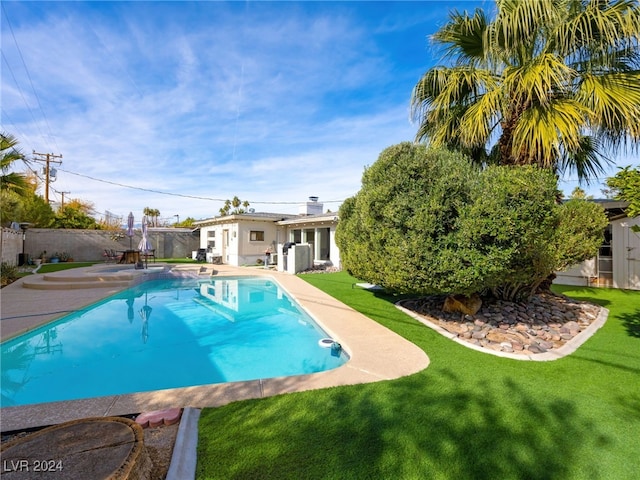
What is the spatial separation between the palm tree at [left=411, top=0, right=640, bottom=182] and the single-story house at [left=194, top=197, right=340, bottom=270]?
1239cm

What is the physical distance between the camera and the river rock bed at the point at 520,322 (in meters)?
6.01

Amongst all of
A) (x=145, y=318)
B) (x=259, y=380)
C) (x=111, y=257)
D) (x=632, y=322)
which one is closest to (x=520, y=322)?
(x=632, y=322)

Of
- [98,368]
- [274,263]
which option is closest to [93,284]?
[98,368]

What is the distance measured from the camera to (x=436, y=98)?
25.3 feet

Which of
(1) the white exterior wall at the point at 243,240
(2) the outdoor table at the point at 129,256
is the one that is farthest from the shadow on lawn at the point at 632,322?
(2) the outdoor table at the point at 129,256

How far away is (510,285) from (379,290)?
4.89m

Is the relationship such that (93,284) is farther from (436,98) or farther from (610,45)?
(610,45)

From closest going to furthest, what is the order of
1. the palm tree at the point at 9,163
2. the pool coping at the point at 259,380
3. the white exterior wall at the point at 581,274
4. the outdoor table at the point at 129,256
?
1. the pool coping at the point at 259,380
2. the palm tree at the point at 9,163
3. the white exterior wall at the point at 581,274
4. the outdoor table at the point at 129,256

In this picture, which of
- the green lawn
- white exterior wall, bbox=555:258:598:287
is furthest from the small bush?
white exterior wall, bbox=555:258:598:287

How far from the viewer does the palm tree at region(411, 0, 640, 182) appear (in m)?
5.97

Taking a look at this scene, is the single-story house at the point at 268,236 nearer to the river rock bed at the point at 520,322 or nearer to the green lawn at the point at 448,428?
the river rock bed at the point at 520,322

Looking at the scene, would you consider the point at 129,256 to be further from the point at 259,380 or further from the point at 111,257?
the point at 259,380

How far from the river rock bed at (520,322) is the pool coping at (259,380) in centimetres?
166

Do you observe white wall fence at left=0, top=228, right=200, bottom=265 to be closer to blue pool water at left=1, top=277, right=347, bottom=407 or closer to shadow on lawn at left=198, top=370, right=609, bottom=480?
blue pool water at left=1, top=277, right=347, bottom=407
